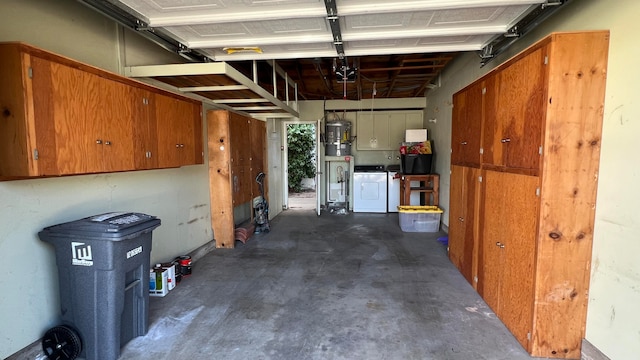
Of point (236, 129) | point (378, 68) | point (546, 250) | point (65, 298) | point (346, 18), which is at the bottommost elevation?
point (65, 298)

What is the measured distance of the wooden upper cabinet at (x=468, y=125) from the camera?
9.43ft

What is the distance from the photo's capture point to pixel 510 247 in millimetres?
2270

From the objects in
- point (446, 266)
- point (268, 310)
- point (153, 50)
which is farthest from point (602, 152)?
point (153, 50)

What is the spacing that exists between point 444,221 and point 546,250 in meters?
3.44

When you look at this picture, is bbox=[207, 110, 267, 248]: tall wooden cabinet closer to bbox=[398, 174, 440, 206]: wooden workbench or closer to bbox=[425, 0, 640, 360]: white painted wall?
bbox=[398, 174, 440, 206]: wooden workbench

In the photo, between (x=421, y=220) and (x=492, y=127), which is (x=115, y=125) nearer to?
(x=492, y=127)

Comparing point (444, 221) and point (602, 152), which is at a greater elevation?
point (602, 152)

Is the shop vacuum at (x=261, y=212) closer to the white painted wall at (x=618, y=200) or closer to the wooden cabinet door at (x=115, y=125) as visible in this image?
the wooden cabinet door at (x=115, y=125)

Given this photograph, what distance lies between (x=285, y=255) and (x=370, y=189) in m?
3.36

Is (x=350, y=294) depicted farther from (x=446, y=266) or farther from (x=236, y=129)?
(x=236, y=129)

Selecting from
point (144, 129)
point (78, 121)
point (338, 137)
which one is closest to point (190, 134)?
point (144, 129)

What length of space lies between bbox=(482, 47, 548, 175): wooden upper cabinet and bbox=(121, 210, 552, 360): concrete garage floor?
1281mm

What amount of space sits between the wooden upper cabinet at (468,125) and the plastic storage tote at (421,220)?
5.81ft

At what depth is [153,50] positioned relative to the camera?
312 centimetres
